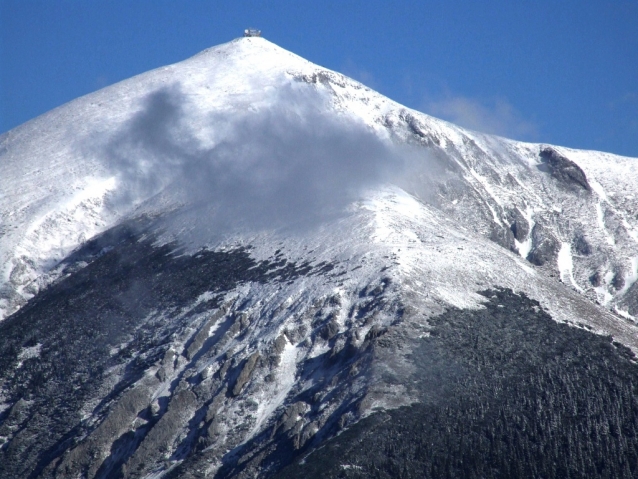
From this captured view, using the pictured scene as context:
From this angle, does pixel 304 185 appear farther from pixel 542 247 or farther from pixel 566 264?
pixel 566 264

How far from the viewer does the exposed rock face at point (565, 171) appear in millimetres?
181125

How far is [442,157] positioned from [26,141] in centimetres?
7603

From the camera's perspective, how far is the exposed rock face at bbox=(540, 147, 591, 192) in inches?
7131

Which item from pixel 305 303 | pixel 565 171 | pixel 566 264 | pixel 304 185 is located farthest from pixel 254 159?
pixel 305 303

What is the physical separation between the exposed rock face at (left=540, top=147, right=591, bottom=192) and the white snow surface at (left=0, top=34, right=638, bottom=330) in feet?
8.31

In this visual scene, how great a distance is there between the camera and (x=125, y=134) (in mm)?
177375

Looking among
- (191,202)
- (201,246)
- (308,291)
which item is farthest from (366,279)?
(191,202)

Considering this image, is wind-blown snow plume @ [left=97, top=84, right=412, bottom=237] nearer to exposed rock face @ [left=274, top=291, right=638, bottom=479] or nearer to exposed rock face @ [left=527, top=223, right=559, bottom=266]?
exposed rock face @ [left=527, top=223, right=559, bottom=266]

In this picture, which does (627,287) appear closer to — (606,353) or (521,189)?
(521,189)

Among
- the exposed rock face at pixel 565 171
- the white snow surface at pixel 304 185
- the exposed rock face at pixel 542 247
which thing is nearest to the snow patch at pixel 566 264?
the white snow surface at pixel 304 185

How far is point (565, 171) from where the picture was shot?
7259 inches

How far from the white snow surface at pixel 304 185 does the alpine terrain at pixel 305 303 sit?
1.84ft

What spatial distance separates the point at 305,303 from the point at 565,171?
320 ft

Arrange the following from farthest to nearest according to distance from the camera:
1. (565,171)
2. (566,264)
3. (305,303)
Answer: (565,171), (566,264), (305,303)
